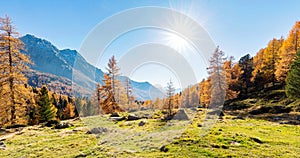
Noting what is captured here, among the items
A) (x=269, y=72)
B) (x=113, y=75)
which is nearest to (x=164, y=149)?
(x=113, y=75)

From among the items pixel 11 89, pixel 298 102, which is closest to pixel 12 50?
pixel 11 89

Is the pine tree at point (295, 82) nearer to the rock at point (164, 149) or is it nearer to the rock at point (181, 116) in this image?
the rock at point (181, 116)

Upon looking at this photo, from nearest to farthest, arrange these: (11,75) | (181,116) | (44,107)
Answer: (11,75) < (181,116) < (44,107)

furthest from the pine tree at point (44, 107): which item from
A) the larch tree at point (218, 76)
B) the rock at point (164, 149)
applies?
the rock at point (164, 149)

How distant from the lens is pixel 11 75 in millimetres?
25094

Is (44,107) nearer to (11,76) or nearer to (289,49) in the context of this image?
(11,76)

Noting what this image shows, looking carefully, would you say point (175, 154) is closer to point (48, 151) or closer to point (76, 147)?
point (76, 147)

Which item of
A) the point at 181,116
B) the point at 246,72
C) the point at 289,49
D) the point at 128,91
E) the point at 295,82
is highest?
the point at 289,49

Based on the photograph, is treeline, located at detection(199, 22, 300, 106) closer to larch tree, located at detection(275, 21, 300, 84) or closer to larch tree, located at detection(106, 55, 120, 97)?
larch tree, located at detection(275, 21, 300, 84)

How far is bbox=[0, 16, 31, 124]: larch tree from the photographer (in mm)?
24823

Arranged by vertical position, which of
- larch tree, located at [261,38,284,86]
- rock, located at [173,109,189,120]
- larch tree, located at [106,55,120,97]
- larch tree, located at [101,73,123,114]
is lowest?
rock, located at [173,109,189,120]

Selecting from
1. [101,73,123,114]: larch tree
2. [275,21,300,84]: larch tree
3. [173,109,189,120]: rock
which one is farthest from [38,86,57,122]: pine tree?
[275,21,300,84]: larch tree

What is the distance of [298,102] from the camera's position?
3462 cm

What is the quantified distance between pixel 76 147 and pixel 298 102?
127 feet
